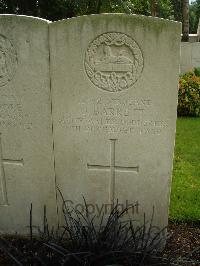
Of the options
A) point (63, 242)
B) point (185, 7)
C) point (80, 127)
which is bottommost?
point (63, 242)

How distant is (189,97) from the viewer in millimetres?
9477

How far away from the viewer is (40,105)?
344 cm

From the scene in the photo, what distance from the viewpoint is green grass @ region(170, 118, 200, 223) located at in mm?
4379

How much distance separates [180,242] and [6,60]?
2628 millimetres

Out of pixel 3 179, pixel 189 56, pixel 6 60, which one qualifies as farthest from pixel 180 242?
pixel 189 56

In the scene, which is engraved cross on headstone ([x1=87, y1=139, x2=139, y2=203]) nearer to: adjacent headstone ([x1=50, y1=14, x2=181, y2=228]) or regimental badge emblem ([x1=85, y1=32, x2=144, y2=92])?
adjacent headstone ([x1=50, y1=14, x2=181, y2=228])

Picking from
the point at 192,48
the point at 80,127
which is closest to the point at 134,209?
the point at 80,127

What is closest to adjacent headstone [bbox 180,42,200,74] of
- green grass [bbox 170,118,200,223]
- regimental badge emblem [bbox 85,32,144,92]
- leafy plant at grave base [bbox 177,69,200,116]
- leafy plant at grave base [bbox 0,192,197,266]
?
leafy plant at grave base [bbox 177,69,200,116]

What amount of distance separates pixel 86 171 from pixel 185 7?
1181cm

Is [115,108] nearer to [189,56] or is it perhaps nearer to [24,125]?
[24,125]

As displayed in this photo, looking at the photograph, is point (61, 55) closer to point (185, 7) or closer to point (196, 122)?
point (196, 122)

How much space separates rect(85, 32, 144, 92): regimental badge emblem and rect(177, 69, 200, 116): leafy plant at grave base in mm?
6538

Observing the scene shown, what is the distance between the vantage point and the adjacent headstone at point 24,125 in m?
3.27

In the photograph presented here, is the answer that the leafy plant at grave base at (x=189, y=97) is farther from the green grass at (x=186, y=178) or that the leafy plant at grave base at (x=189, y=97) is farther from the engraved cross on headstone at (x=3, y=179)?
the engraved cross on headstone at (x=3, y=179)
